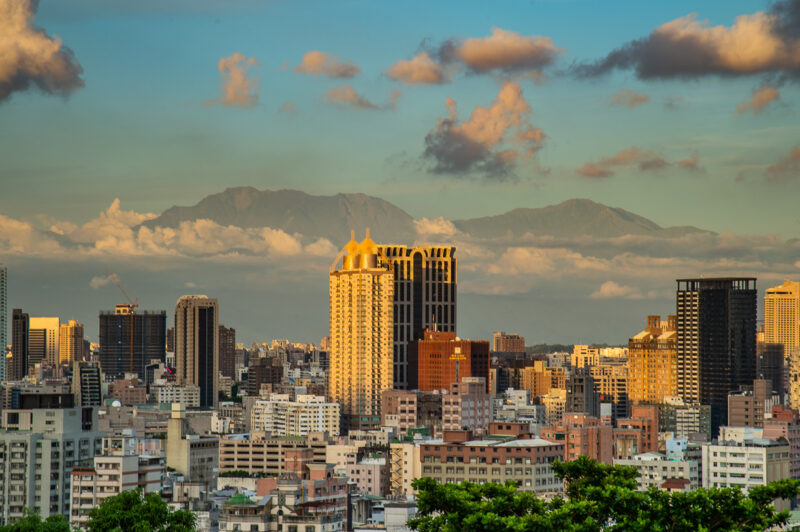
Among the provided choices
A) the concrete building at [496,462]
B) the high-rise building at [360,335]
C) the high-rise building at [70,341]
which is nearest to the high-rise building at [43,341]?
the high-rise building at [70,341]

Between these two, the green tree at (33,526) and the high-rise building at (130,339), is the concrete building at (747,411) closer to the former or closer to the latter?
the green tree at (33,526)

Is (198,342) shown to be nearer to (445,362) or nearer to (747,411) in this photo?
(445,362)

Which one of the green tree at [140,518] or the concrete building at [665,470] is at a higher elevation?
the green tree at [140,518]

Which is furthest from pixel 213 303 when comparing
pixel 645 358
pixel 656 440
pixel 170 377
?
pixel 656 440

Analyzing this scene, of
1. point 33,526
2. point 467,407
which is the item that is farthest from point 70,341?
point 33,526

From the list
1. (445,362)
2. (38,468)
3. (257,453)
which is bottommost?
(257,453)

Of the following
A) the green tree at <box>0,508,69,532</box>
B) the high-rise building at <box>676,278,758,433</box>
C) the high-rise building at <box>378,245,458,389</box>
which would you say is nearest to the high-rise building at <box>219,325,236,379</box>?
the high-rise building at <box>378,245,458,389</box>
